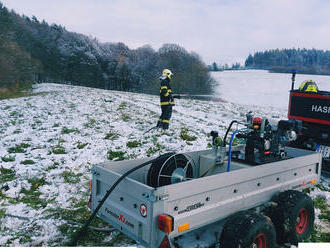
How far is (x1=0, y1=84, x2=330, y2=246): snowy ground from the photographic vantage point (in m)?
4.83

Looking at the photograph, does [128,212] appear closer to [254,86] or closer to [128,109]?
[128,109]

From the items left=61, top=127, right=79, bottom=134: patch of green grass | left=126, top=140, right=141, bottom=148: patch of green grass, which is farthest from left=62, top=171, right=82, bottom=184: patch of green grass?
left=61, top=127, right=79, bottom=134: patch of green grass

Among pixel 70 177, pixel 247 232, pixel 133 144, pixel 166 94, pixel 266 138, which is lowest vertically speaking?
pixel 70 177

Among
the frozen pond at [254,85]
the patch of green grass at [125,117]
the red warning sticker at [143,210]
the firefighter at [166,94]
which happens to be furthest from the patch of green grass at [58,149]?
the frozen pond at [254,85]

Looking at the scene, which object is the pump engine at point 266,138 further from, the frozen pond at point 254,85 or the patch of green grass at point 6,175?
the frozen pond at point 254,85

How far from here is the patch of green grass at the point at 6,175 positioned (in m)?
6.75

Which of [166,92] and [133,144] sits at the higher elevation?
[166,92]

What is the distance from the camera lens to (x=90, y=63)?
55.7 meters

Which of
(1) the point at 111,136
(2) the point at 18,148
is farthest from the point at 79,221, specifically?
(1) the point at 111,136

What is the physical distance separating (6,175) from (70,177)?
150 cm

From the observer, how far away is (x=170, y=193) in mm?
3195

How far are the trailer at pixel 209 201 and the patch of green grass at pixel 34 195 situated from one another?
6.37 feet

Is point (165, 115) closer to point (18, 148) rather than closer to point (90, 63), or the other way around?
point (18, 148)

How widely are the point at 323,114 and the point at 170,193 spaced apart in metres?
6.17
